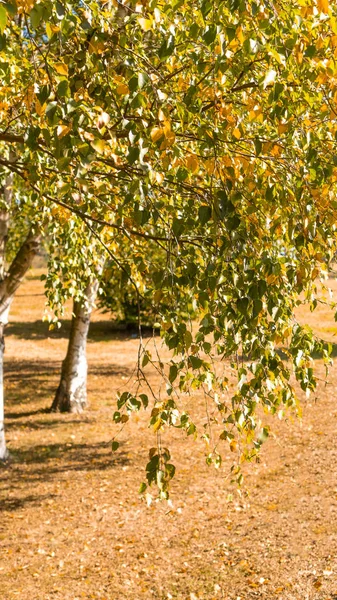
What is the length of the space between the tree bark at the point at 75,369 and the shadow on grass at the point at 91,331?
1078 centimetres

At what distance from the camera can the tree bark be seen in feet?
47.0

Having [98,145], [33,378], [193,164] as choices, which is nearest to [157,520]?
[193,164]

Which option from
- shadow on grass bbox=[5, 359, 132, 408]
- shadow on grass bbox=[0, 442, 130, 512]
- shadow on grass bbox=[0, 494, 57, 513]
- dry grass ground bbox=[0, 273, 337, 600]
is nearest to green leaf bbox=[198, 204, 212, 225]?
dry grass ground bbox=[0, 273, 337, 600]

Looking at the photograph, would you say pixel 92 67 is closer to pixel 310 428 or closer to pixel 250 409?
pixel 250 409

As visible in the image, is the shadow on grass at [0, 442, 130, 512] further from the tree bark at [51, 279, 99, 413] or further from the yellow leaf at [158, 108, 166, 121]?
the yellow leaf at [158, 108, 166, 121]

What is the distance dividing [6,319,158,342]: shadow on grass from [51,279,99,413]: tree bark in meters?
10.8

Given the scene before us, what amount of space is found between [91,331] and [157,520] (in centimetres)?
1943

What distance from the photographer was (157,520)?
898 cm

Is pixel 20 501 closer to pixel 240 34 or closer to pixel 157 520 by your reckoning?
pixel 157 520

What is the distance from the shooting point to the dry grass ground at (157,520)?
279 inches

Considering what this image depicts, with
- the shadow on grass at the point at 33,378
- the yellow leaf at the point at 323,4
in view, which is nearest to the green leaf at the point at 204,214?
the yellow leaf at the point at 323,4

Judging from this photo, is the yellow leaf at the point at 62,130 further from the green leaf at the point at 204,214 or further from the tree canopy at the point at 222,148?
the green leaf at the point at 204,214

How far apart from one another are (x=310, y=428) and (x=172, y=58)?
10.6 metres

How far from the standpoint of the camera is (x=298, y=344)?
346cm
